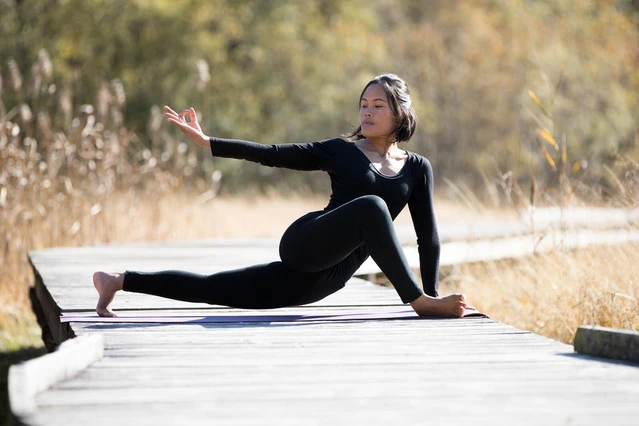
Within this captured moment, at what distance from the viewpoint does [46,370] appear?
2.46 meters

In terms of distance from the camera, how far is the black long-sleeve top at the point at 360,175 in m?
3.77

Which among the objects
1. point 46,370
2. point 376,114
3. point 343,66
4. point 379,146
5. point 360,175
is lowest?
point 46,370

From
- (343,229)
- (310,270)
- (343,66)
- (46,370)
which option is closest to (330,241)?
(343,229)

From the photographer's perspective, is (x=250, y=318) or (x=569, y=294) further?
(x=569, y=294)

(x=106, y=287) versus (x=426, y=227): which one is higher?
(x=426, y=227)

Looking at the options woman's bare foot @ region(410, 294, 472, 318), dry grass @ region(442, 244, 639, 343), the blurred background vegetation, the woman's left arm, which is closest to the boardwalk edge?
woman's bare foot @ region(410, 294, 472, 318)

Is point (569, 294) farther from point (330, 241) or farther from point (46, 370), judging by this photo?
point (46, 370)

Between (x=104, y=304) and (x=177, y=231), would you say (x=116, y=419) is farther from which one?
(x=177, y=231)

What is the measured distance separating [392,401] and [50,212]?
5462mm

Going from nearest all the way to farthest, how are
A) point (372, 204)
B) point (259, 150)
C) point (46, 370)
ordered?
point (46, 370) < point (372, 204) < point (259, 150)

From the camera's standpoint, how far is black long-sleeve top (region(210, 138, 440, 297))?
148 inches

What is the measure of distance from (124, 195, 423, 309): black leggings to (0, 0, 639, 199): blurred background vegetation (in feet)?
36.0

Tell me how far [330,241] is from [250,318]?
0.50m

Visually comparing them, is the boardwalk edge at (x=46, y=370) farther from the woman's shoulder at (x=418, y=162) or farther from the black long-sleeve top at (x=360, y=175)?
the woman's shoulder at (x=418, y=162)
